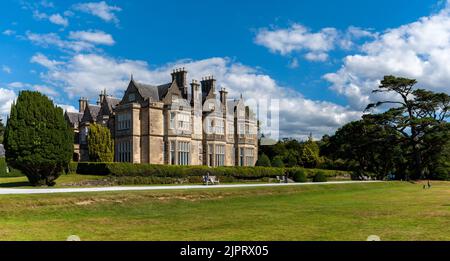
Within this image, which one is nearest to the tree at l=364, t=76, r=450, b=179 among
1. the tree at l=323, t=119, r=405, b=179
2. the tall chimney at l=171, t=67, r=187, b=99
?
the tree at l=323, t=119, r=405, b=179

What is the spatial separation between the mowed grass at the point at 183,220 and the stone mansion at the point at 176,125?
2456 cm

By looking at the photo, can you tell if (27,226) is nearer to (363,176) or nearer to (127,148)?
(127,148)

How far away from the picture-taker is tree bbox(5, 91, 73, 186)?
24734 millimetres

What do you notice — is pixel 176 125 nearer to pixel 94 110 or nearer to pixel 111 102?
pixel 111 102

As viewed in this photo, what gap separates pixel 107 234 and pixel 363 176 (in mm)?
46621

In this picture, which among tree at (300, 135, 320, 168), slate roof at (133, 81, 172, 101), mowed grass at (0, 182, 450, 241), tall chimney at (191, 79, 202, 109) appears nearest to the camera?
mowed grass at (0, 182, 450, 241)

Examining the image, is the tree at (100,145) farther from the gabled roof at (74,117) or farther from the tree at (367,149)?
the tree at (367,149)

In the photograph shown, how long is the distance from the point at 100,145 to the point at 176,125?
796 centimetres

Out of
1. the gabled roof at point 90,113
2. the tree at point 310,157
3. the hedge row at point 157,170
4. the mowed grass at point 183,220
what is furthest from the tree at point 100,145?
the tree at point 310,157

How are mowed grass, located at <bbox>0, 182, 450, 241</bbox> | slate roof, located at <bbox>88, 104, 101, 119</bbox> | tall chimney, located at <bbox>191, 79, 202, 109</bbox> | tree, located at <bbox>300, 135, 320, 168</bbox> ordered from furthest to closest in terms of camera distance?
tree, located at <bbox>300, 135, 320, 168</bbox> < slate roof, located at <bbox>88, 104, 101, 119</bbox> < tall chimney, located at <bbox>191, 79, 202, 109</bbox> < mowed grass, located at <bbox>0, 182, 450, 241</bbox>

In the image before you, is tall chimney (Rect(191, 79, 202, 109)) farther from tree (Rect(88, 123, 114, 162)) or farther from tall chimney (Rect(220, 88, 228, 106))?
tree (Rect(88, 123, 114, 162))

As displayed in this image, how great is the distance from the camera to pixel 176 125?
4503 centimetres

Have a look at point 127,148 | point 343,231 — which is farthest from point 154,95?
point 343,231

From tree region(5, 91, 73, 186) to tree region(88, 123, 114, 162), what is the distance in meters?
15.2
